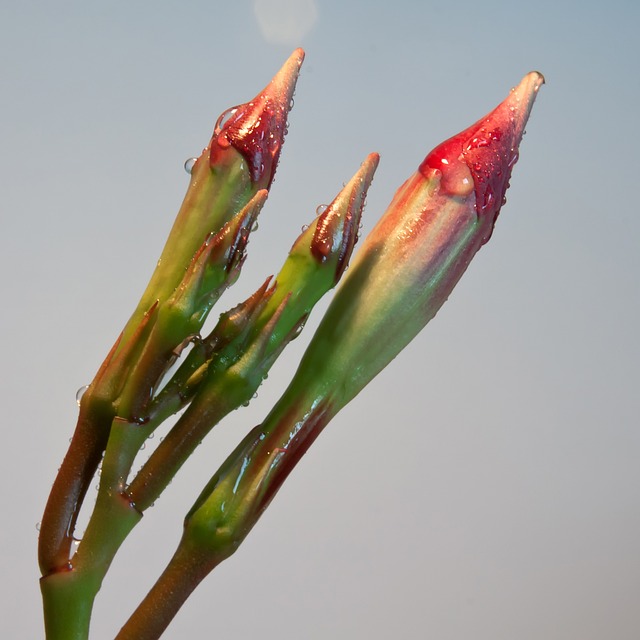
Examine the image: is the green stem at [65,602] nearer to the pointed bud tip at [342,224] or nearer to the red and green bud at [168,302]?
the red and green bud at [168,302]

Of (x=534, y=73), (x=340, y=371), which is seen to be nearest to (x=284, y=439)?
(x=340, y=371)

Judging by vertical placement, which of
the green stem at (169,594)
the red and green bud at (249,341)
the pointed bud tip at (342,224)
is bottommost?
the green stem at (169,594)

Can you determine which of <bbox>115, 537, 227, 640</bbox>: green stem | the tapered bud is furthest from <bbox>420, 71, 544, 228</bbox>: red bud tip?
<bbox>115, 537, 227, 640</bbox>: green stem

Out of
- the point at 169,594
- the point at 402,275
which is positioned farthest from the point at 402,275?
the point at 169,594

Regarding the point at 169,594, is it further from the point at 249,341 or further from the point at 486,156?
the point at 486,156

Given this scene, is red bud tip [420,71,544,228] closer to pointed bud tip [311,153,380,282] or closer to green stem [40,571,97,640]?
pointed bud tip [311,153,380,282]

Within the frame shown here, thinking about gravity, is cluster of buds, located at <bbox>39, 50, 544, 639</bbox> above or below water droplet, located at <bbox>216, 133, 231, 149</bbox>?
below

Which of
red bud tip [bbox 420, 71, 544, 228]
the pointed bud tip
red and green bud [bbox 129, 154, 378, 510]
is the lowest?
red and green bud [bbox 129, 154, 378, 510]

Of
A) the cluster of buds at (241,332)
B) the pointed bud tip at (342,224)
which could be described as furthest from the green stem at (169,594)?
the pointed bud tip at (342,224)

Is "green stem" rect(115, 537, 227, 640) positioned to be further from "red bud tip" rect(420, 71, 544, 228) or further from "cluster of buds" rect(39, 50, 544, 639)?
"red bud tip" rect(420, 71, 544, 228)
